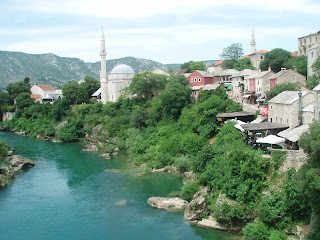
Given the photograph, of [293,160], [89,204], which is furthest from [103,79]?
[293,160]

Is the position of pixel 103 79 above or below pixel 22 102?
above

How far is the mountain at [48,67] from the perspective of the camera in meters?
148

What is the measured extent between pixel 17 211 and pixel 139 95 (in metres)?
27.9

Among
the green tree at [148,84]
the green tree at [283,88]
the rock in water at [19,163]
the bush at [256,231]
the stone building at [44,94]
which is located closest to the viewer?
the bush at [256,231]

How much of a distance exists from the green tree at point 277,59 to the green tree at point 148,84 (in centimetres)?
1340

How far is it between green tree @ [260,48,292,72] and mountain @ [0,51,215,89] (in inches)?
3954

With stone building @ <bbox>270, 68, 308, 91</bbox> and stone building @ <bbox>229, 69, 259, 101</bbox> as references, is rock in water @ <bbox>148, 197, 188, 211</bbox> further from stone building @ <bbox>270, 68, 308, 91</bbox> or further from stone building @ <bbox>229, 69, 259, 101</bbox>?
stone building @ <bbox>229, 69, 259, 101</bbox>

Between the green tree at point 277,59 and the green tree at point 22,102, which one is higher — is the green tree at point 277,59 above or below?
above

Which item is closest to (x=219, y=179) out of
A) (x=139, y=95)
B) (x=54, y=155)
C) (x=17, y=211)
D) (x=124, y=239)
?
(x=124, y=239)

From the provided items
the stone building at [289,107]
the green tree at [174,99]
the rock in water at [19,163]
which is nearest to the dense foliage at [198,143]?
the green tree at [174,99]

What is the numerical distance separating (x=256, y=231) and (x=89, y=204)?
11.1 m

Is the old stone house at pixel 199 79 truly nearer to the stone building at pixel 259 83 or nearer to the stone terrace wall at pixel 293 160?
the stone building at pixel 259 83

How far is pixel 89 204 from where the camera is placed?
74.1ft

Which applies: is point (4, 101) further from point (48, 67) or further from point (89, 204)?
point (48, 67)
